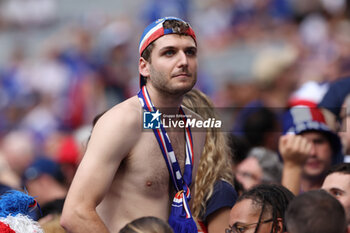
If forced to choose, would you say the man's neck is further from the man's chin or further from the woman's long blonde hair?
the man's chin

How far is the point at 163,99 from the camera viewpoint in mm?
3918

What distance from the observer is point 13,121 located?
12820 mm

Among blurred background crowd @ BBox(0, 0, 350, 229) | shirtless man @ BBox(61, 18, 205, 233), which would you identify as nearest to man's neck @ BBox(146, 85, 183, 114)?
shirtless man @ BBox(61, 18, 205, 233)

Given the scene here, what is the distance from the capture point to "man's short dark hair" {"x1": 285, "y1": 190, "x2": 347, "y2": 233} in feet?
10.3

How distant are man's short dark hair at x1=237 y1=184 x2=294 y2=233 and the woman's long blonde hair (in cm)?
58

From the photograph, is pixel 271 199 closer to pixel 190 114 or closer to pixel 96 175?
pixel 190 114

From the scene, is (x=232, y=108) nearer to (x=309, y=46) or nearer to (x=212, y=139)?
(x=309, y=46)

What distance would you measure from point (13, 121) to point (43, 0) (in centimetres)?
487

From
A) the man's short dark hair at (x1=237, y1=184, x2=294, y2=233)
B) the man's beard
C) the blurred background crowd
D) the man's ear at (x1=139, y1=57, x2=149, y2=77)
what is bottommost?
the man's short dark hair at (x1=237, y1=184, x2=294, y2=233)

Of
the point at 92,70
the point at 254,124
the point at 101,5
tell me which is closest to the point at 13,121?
the point at 92,70

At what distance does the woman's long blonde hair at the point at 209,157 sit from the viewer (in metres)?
4.56

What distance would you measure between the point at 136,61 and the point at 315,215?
29.5 feet

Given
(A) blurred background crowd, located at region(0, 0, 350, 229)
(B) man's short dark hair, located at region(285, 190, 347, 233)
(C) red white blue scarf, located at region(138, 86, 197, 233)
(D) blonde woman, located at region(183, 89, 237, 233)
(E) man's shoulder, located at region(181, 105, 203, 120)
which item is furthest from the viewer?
(A) blurred background crowd, located at region(0, 0, 350, 229)

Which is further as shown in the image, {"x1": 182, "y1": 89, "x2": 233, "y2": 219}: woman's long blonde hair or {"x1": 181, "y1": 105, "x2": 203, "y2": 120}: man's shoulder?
{"x1": 182, "y1": 89, "x2": 233, "y2": 219}: woman's long blonde hair
